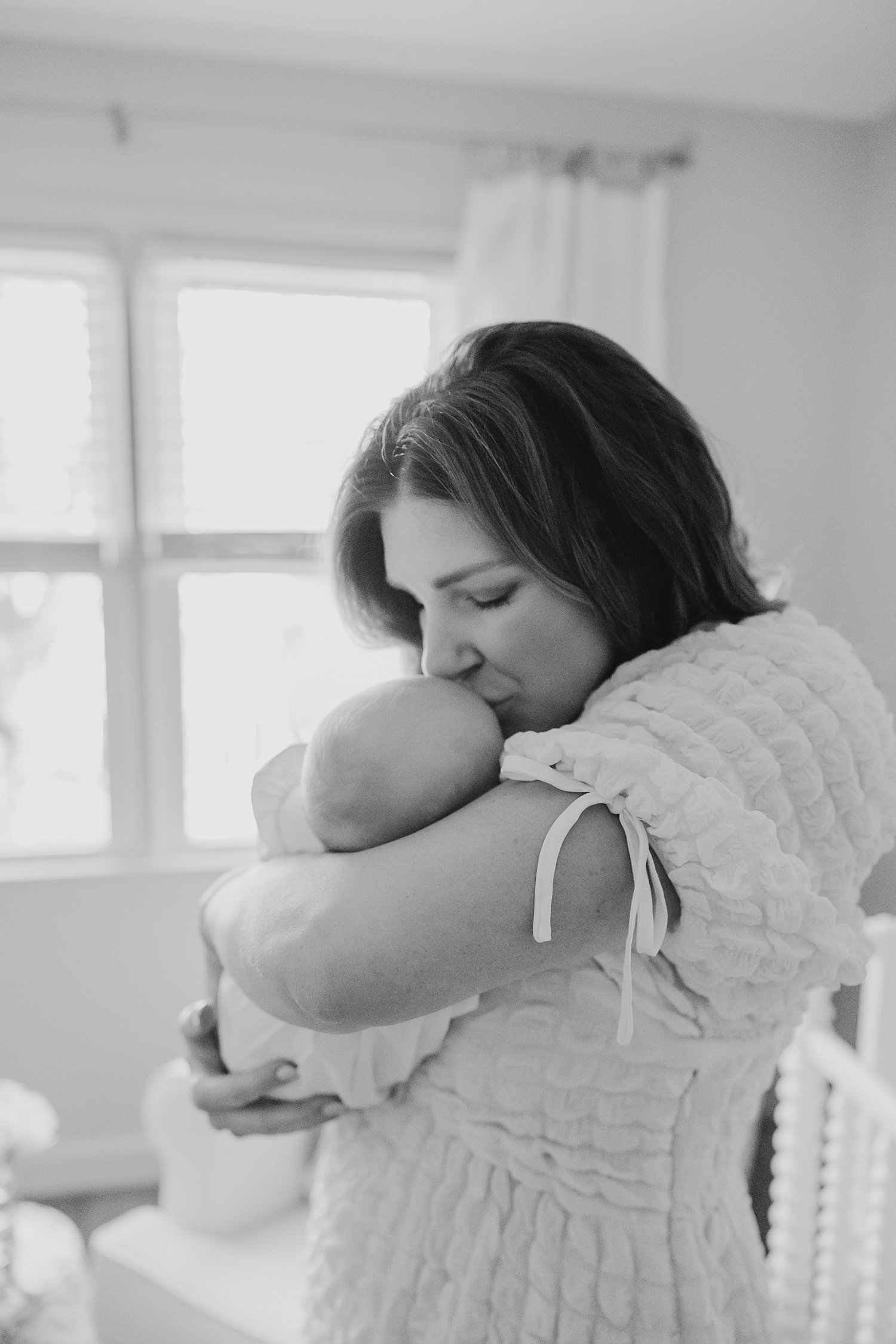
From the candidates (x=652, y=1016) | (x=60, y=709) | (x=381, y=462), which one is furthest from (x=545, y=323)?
(x=60, y=709)

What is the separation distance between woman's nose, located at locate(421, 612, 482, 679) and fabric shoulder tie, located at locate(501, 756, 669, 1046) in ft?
0.68

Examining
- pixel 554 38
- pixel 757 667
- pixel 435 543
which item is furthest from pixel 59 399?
pixel 757 667

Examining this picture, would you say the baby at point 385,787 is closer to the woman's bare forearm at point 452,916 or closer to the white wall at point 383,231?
the woman's bare forearm at point 452,916

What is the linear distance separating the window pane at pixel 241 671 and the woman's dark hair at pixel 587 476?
1913 mm

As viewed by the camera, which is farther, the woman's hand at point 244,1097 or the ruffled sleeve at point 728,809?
the woman's hand at point 244,1097

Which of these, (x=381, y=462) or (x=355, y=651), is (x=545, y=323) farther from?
(x=355, y=651)

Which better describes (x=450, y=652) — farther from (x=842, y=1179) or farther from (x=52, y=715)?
(x=52, y=715)

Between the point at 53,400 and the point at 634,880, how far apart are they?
244cm

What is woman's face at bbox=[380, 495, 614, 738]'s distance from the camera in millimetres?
748

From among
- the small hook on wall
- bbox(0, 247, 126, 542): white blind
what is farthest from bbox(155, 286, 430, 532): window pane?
the small hook on wall

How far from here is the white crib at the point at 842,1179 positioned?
4.69 ft

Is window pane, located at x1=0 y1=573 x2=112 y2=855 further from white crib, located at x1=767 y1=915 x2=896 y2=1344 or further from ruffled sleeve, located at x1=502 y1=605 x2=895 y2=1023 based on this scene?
ruffled sleeve, located at x1=502 y1=605 x2=895 y2=1023

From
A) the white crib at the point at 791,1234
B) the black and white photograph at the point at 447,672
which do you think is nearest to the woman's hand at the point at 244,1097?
the black and white photograph at the point at 447,672

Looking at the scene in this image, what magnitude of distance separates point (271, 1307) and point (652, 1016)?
137 centimetres
